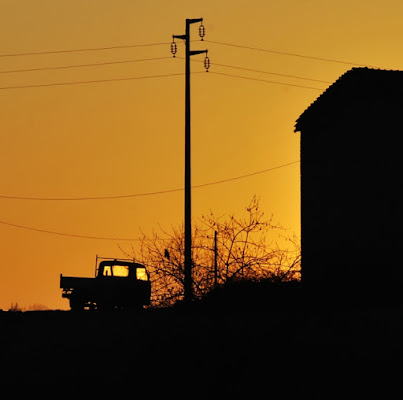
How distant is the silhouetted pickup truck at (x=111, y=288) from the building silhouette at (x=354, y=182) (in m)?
6.87

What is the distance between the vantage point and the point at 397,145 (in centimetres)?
3169

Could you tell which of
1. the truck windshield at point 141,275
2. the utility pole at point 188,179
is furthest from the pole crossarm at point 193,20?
the truck windshield at point 141,275

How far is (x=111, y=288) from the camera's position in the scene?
38750 mm

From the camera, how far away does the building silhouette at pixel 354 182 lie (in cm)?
3164

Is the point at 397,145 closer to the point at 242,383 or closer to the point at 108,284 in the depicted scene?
the point at 108,284

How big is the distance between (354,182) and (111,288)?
11.0 meters

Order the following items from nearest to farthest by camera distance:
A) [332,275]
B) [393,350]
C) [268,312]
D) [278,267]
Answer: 1. [393,350]
2. [268,312]
3. [278,267]
4. [332,275]

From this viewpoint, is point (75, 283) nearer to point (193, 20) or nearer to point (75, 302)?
point (75, 302)

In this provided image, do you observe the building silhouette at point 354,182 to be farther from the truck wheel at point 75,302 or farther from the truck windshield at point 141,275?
the truck wheel at point 75,302

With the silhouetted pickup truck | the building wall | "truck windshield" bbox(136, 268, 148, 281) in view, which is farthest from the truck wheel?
the building wall

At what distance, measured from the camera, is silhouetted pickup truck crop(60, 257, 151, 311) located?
3862 centimetres

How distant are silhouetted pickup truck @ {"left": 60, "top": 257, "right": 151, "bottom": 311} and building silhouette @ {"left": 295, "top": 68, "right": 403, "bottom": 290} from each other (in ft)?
22.5

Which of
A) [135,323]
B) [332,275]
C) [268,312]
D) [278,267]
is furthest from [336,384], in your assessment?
[332,275]

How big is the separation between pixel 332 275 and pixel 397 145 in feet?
17.0
